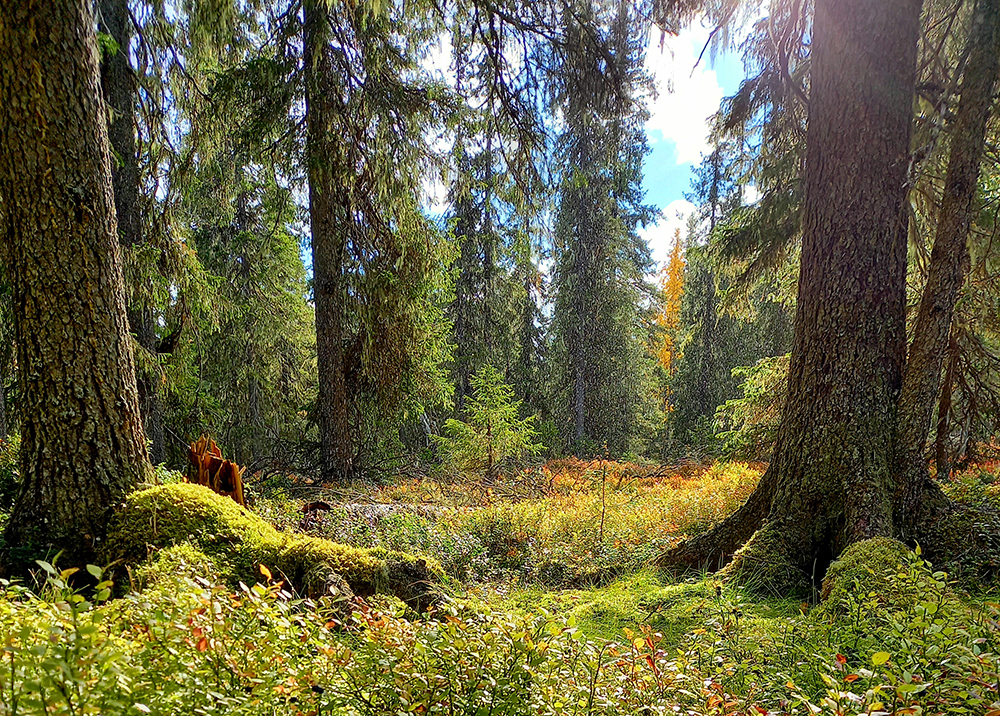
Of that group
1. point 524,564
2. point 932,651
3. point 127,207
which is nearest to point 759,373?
point 524,564

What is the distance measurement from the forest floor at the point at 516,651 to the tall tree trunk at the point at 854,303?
0.54 metres

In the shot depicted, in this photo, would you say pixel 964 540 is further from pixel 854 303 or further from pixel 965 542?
pixel 854 303

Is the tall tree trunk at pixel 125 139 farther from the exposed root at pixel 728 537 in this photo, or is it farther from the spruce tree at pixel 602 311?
the spruce tree at pixel 602 311

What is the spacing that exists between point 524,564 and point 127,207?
21.3ft

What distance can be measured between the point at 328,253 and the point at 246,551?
614cm

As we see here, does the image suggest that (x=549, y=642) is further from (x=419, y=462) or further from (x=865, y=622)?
(x=419, y=462)

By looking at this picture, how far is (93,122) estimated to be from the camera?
11.5ft

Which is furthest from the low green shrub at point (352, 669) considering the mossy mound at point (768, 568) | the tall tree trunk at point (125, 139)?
the tall tree trunk at point (125, 139)

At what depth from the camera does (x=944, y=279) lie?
397 centimetres

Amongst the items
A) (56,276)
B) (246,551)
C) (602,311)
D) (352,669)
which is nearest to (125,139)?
(56,276)

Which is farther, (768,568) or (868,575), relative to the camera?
(768,568)

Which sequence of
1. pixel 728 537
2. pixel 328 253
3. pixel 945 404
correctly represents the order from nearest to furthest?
pixel 728 537
pixel 945 404
pixel 328 253

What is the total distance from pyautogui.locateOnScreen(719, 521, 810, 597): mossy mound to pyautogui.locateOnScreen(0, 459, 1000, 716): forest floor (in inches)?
3.3

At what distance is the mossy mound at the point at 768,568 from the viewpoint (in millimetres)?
3766
